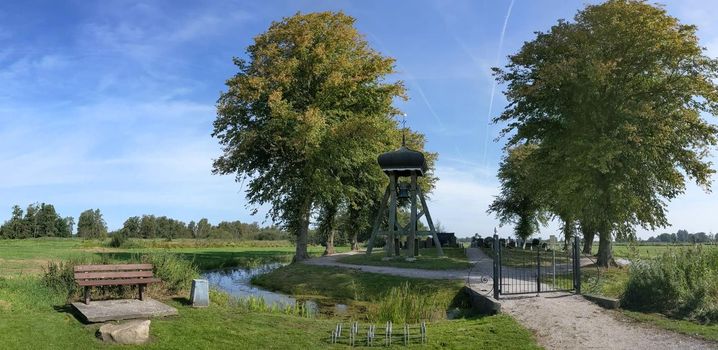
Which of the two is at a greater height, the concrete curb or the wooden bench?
the wooden bench

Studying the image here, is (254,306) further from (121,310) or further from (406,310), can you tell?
(406,310)

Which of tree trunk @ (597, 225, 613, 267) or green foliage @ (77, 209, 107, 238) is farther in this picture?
green foliage @ (77, 209, 107, 238)

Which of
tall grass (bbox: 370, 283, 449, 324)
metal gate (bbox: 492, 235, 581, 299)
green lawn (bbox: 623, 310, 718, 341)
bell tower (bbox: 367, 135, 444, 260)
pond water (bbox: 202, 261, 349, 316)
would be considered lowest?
pond water (bbox: 202, 261, 349, 316)

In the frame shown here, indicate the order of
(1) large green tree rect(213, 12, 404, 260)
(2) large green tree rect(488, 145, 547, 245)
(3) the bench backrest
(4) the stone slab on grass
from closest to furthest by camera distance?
(4) the stone slab on grass, (3) the bench backrest, (1) large green tree rect(213, 12, 404, 260), (2) large green tree rect(488, 145, 547, 245)

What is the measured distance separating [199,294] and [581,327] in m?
9.47

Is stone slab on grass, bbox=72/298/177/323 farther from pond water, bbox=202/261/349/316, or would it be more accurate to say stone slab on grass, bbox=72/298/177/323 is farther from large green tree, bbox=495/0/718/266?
large green tree, bbox=495/0/718/266

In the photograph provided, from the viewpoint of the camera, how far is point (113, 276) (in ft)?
44.0

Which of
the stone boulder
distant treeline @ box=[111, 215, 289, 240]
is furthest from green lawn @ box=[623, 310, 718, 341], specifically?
distant treeline @ box=[111, 215, 289, 240]

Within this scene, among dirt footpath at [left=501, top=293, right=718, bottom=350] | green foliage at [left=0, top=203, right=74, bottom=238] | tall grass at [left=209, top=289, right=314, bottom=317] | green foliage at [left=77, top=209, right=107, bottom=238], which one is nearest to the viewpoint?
dirt footpath at [left=501, top=293, right=718, bottom=350]

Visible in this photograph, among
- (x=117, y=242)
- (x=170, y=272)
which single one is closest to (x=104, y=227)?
(x=117, y=242)

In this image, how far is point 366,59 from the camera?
36969 mm

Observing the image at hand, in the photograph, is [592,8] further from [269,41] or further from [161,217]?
[161,217]

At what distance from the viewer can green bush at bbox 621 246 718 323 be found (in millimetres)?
12680

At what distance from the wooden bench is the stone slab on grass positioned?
412 mm
